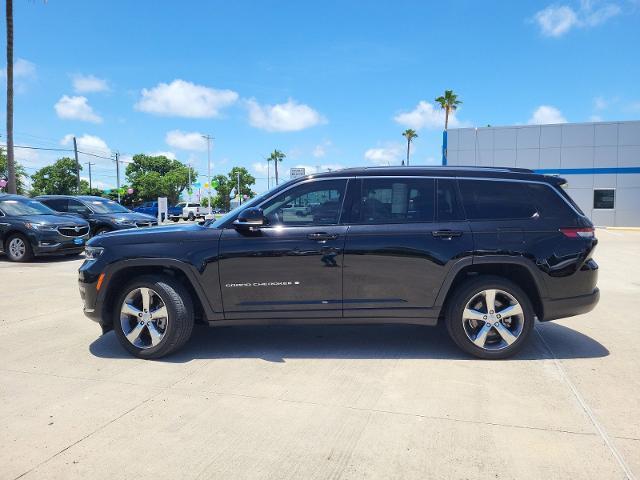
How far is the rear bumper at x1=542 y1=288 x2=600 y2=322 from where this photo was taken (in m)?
4.47

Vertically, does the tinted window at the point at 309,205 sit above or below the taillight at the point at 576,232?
above

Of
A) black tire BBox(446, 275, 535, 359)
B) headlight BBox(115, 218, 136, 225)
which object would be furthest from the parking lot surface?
headlight BBox(115, 218, 136, 225)

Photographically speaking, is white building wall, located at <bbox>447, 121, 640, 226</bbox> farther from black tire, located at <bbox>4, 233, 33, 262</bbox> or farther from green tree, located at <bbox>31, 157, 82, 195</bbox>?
green tree, located at <bbox>31, 157, 82, 195</bbox>

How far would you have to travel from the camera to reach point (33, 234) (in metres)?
11.6

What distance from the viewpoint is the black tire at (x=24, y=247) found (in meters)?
11.7

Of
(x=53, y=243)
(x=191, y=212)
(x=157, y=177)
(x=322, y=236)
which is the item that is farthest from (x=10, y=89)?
(x=157, y=177)

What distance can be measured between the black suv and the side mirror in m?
0.01

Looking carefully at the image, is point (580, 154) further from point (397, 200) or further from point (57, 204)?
point (397, 200)

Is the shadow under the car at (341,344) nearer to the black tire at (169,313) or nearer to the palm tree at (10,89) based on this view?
the black tire at (169,313)

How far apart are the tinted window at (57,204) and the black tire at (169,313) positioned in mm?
12068

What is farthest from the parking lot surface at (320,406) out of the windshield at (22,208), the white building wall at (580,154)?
the white building wall at (580,154)

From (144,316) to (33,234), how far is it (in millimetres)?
8766

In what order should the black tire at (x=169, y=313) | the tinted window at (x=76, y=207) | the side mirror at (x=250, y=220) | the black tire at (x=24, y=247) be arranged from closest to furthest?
the side mirror at (x=250, y=220) < the black tire at (x=169, y=313) < the black tire at (x=24, y=247) < the tinted window at (x=76, y=207)

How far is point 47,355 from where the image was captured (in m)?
4.76
